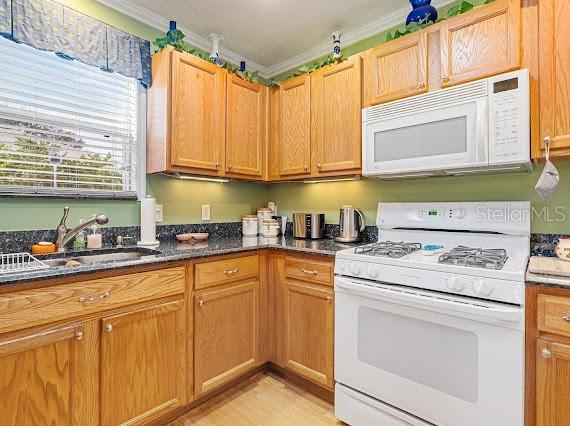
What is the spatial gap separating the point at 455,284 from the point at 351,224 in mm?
943

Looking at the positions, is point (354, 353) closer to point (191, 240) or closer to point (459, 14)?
point (191, 240)

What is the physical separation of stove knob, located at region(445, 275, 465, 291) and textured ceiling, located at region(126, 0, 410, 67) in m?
1.80

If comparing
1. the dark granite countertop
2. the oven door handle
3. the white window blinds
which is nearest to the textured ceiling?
the white window blinds

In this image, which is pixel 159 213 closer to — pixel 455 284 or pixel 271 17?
pixel 271 17

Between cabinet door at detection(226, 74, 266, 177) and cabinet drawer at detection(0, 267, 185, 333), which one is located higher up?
cabinet door at detection(226, 74, 266, 177)

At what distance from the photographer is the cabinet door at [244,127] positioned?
7.52 feet

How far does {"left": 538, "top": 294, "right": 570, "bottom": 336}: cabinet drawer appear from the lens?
1110mm

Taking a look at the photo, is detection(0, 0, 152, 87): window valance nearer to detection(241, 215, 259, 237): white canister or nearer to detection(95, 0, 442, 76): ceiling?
detection(95, 0, 442, 76): ceiling

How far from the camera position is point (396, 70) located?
1828 mm

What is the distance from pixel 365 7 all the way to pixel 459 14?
65 cm

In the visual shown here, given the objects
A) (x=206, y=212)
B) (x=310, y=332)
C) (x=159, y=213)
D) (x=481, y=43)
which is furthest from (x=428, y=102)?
(x=159, y=213)

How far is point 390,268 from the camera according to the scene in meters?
1.46

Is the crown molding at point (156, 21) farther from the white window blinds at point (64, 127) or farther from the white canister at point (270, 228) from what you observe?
the white canister at point (270, 228)

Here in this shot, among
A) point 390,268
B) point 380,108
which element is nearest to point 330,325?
point 390,268
